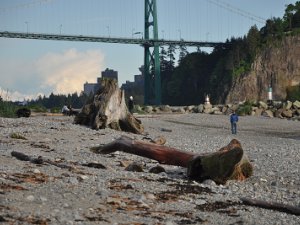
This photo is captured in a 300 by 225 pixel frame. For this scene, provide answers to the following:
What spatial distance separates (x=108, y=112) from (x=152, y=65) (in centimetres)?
6320

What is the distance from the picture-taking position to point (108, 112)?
2145cm

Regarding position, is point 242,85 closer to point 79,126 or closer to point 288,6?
point 288,6

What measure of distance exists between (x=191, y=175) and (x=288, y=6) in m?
75.2

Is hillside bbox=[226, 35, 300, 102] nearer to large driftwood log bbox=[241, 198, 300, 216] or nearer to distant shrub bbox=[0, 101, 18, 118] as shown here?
distant shrub bbox=[0, 101, 18, 118]

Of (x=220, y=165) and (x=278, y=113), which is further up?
(x=278, y=113)

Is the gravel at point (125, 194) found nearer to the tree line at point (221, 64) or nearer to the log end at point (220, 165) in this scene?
the log end at point (220, 165)

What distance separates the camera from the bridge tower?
81125 millimetres

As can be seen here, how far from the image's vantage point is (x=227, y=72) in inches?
3201

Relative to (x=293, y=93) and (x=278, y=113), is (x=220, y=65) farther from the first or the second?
(x=278, y=113)

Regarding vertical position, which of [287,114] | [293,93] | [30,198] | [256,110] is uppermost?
[293,93]

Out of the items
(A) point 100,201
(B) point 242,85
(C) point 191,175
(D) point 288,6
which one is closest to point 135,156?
(C) point 191,175

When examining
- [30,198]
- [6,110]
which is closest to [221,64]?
[6,110]

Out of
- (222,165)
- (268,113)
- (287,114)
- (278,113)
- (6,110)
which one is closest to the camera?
(222,165)

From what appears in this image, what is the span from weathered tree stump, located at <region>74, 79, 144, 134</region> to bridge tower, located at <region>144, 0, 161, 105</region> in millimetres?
57870
